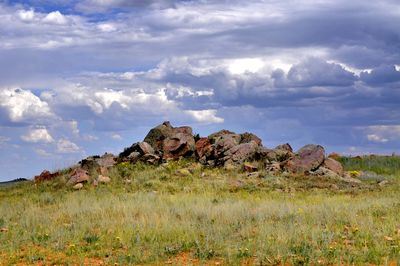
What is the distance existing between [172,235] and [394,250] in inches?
218

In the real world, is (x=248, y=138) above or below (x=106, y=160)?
above

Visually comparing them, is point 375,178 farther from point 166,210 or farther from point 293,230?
point 293,230

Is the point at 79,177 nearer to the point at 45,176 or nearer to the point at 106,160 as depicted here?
the point at 106,160

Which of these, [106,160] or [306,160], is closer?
[306,160]

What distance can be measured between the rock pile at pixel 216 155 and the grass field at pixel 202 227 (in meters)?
3.65

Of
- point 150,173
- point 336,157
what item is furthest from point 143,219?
point 336,157

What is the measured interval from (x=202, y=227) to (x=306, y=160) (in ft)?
58.1

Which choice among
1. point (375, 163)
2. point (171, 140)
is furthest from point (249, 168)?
point (375, 163)

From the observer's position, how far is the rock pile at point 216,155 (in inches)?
1246

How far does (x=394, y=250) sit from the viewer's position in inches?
483

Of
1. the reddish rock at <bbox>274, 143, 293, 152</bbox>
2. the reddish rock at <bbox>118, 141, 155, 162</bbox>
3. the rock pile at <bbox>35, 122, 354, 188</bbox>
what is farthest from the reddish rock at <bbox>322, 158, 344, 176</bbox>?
the reddish rock at <bbox>118, 141, 155, 162</bbox>

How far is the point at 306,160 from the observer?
3247 centimetres

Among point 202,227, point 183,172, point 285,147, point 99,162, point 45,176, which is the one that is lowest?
point 202,227

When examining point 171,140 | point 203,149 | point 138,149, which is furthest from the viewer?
point 138,149
